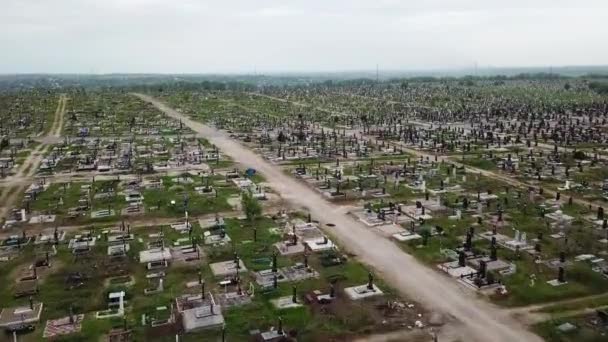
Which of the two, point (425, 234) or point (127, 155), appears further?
point (127, 155)

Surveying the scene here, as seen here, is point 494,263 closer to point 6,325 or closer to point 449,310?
point 449,310

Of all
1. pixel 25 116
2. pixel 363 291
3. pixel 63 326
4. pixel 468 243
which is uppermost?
pixel 25 116

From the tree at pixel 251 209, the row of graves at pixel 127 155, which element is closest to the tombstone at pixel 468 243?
the tree at pixel 251 209

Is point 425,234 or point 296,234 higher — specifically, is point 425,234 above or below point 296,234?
above

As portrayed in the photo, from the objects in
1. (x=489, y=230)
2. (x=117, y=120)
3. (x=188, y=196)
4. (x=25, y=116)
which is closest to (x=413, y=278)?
(x=489, y=230)

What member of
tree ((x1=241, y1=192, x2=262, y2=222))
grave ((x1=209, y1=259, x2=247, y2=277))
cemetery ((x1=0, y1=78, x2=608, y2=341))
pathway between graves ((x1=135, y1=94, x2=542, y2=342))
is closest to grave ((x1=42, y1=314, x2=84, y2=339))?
cemetery ((x1=0, y1=78, x2=608, y2=341))

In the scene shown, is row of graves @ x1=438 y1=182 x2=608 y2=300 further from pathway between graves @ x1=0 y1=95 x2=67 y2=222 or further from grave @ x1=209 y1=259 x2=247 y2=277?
pathway between graves @ x1=0 y1=95 x2=67 y2=222

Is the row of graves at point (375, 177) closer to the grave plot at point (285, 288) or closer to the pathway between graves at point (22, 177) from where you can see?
the grave plot at point (285, 288)

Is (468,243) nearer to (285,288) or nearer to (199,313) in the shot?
(285,288)

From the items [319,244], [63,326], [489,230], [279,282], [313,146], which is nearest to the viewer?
[63,326]

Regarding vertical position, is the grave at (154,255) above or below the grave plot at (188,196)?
below
